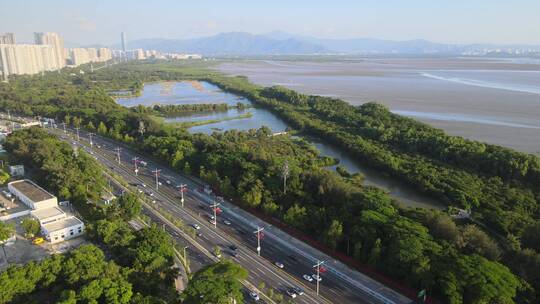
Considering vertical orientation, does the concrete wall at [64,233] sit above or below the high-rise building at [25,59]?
below

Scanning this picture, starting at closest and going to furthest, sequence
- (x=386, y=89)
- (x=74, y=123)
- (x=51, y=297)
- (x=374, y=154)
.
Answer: (x=51, y=297)
(x=374, y=154)
(x=74, y=123)
(x=386, y=89)

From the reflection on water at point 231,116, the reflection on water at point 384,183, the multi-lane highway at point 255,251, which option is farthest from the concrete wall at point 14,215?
the reflection on water at point 231,116

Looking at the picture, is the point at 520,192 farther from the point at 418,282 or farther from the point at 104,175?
the point at 104,175

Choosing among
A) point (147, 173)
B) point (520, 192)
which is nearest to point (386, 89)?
point (520, 192)

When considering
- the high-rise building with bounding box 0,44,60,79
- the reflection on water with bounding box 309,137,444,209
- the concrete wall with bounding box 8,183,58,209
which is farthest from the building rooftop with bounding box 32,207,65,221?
the high-rise building with bounding box 0,44,60,79

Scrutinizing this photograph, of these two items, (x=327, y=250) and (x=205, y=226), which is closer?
(x=327, y=250)

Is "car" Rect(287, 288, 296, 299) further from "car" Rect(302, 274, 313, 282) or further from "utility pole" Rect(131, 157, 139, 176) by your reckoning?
"utility pole" Rect(131, 157, 139, 176)

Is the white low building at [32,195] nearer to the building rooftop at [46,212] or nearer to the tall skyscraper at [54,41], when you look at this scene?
the building rooftop at [46,212]
